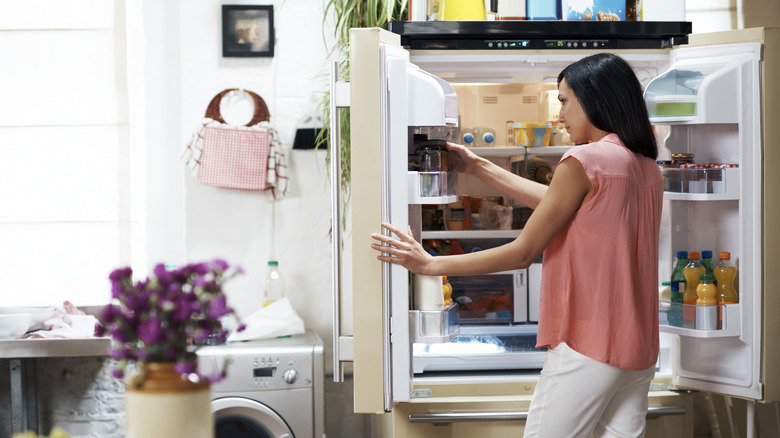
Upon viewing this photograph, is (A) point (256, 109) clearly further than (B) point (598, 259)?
Yes

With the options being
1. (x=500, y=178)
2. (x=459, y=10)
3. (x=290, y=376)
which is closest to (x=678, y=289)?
(x=500, y=178)

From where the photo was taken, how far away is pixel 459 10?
2.41m

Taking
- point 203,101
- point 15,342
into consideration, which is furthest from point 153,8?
point 15,342

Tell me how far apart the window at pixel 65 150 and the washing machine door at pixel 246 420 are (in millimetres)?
901

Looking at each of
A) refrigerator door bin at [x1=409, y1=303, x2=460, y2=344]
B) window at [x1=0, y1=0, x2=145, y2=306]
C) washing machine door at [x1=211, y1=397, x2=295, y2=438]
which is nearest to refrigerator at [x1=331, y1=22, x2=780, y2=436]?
refrigerator door bin at [x1=409, y1=303, x2=460, y2=344]

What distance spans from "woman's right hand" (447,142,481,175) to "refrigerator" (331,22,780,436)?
0.05 metres

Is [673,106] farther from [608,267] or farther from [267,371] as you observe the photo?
[267,371]

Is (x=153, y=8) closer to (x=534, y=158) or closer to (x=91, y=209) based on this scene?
(x=91, y=209)

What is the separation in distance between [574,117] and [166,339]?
4.02ft

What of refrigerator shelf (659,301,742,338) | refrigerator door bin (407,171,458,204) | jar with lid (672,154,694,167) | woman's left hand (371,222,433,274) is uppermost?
jar with lid (672,154,694,167)

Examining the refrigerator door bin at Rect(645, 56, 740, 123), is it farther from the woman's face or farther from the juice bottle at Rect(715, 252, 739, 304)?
the woman's face

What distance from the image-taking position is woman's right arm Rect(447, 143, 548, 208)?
2.24 m

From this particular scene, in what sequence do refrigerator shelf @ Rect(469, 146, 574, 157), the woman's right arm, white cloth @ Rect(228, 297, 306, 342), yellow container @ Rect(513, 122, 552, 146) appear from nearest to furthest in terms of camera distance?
1. the woman's right arm
2. refrigerator shelf @ Rect(469, 146, 574, 157)
3. yellow container @ Rect(513, 122, 552, 146)
4. white cloth @ Rect(228, 297, 306, 342)

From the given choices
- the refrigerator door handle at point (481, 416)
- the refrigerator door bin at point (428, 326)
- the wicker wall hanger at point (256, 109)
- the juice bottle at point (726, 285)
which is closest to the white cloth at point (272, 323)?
the wicker wall hanger at point (256, 109)
